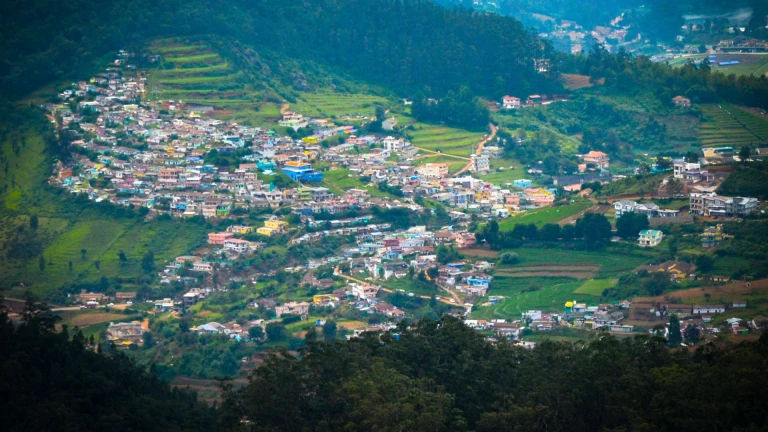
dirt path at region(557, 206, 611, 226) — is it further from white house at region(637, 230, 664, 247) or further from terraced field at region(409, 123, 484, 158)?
terraced field at region(409, 123, 484, 158)

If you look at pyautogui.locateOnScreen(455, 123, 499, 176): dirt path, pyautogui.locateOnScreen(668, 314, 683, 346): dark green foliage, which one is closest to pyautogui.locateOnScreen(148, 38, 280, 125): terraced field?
pyautogui.locateOnScreen(455, 123, 499, 176): dirt path

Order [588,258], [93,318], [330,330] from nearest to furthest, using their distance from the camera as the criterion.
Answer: [330,330], [93,318], [588,258]

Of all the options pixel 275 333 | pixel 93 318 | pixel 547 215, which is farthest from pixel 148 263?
pixel 547 215

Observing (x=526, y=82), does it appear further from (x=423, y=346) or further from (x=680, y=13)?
(x=423, y=346)

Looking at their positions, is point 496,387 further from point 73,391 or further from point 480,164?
point 480,164

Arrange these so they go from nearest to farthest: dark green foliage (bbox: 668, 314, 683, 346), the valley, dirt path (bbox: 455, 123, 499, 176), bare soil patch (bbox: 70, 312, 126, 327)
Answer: the valley, dark green foliage (bbox: 668, 314, 683, 346), bare soil patch (bbox: 70, 312, 126, 327), dirt path (bbox: 455, 123, 499, 176)

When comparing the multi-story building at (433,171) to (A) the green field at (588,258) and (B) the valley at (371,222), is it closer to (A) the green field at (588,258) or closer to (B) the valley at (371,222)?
(B) the valley at (371,222)

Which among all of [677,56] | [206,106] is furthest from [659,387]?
[677,56]
